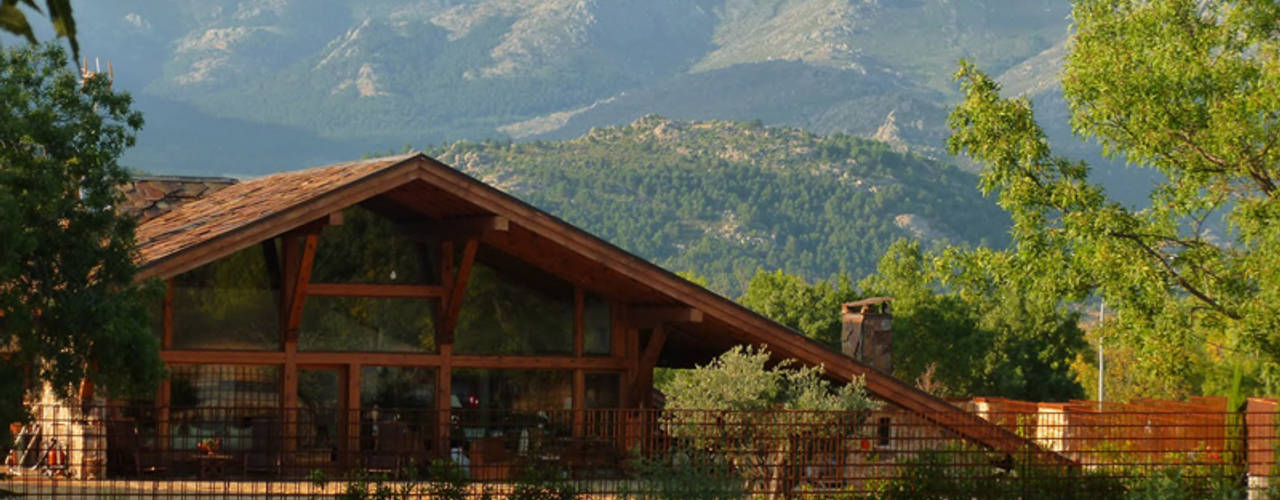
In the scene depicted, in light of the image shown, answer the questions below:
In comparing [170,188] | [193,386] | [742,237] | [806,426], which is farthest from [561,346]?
[742,237]

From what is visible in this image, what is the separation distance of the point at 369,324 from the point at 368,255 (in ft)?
3.16

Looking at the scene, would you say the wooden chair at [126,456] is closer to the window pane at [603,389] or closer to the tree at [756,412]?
the window pane at [603,389]

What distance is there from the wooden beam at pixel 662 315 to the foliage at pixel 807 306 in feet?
142

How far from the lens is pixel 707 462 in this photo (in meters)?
17.4

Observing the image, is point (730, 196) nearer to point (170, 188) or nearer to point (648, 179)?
point (648, 179)

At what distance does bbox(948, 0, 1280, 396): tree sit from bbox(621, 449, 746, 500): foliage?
630 cm

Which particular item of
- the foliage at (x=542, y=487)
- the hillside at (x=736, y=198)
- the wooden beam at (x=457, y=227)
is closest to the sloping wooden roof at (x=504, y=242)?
the wooden beam at (x=457, y=227)

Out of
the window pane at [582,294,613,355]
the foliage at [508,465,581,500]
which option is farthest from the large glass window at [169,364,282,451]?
the foliage at [508,465,581,500]

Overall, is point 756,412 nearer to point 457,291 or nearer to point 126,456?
point 457,291

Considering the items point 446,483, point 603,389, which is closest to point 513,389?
point 603,389

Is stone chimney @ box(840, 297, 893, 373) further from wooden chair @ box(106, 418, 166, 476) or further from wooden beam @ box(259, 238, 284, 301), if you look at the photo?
wooden chair @ box(106, 418, 166, 476)

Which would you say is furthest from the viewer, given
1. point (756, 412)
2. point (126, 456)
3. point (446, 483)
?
point (126, 456)

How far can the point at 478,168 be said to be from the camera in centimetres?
18550

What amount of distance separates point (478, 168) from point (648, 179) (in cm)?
1897
